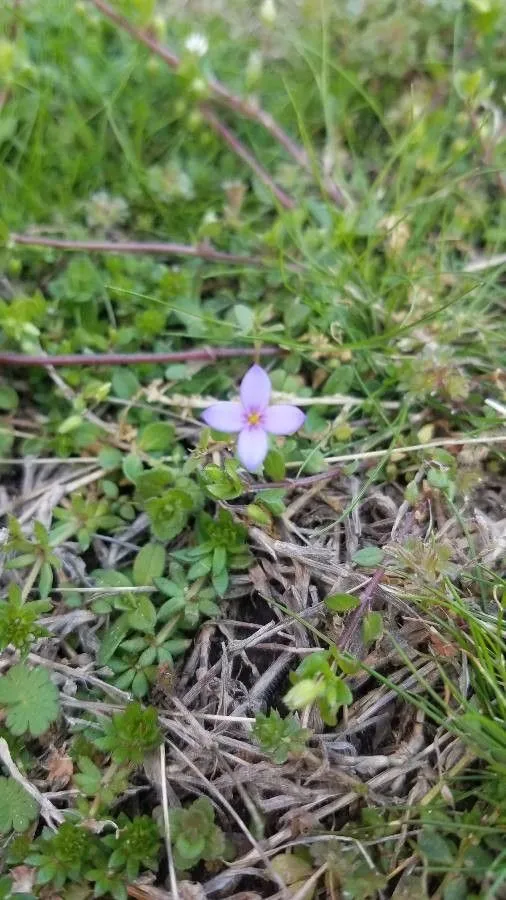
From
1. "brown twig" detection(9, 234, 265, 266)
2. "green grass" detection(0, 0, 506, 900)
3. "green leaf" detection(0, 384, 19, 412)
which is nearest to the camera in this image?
"green grass" detection(0, 0, 506, 900)

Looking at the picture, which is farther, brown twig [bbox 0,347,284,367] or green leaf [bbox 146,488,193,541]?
brown twig [bbox 0,347,284,367]

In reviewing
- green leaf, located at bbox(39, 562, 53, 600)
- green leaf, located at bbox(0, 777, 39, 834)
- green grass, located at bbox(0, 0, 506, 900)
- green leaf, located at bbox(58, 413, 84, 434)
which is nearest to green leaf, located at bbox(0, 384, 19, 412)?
green grass, located at bbox(0, 0, 506, 900)

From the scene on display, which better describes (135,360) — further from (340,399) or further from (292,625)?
(292,625)

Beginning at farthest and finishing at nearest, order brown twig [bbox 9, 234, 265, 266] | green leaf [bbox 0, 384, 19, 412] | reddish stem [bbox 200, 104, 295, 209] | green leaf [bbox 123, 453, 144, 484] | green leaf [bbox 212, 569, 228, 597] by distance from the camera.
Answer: reddish stem [bbox 200, 104, 295, 209] < brown twig [bbox 9, 234, 265, 266] < green leaf [bbox 0, 384, 19, 412] < green leaf [bbox 123, 453, 144, 484] < green leaf [bbox 212, 569, 228, 597]

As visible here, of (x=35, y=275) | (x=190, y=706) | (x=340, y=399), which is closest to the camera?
(x=190, y=706)

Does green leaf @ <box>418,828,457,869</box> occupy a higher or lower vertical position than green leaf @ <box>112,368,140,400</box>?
lower

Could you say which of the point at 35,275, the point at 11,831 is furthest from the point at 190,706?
the point at 35,275

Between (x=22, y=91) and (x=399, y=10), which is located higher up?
(x=399, y=10)

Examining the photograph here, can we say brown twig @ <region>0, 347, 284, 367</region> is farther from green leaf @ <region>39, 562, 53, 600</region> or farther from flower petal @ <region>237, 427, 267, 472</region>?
green leaf @ <region>39, 562, 53, 600</region>
